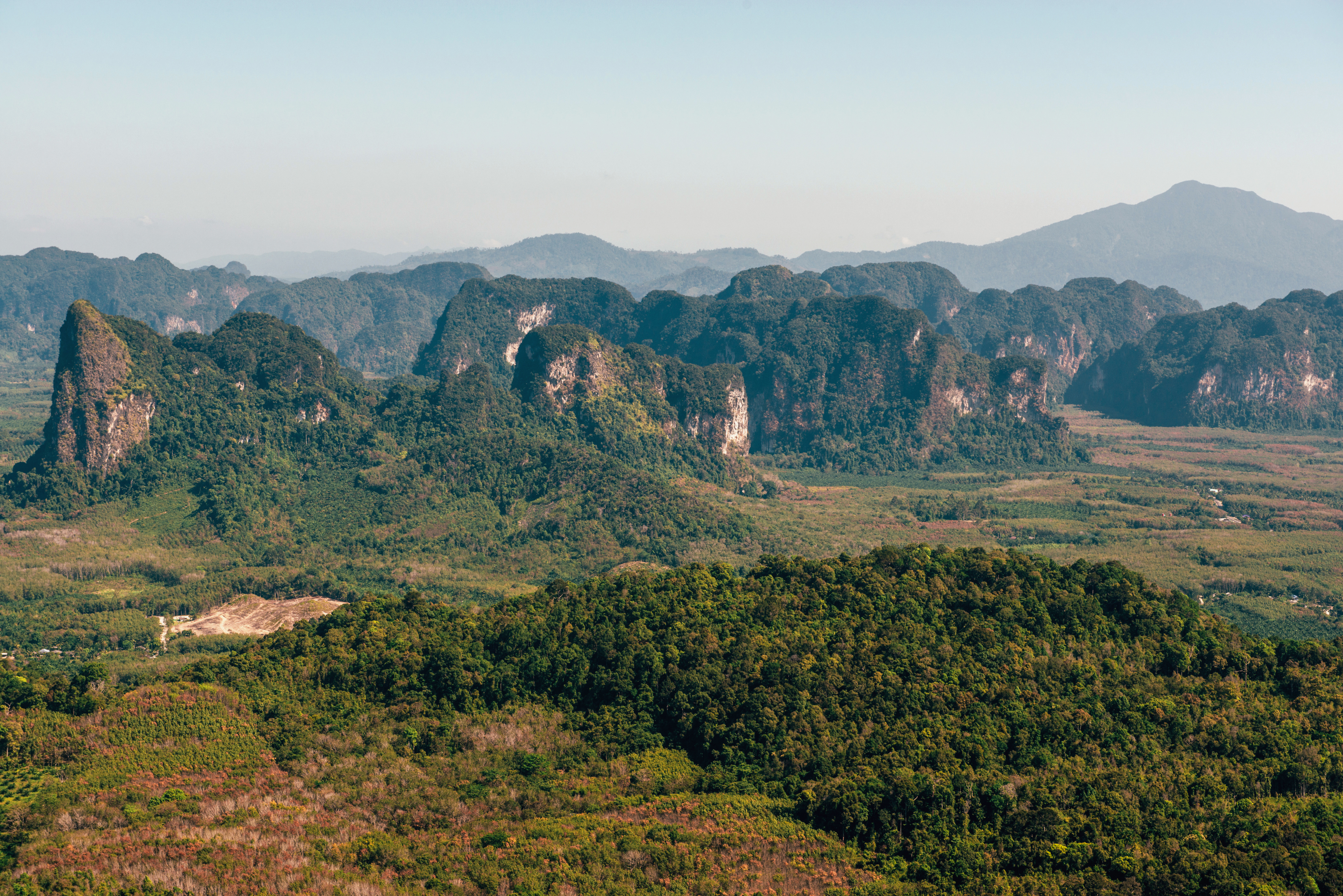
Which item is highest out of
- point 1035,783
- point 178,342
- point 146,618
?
point 178,342

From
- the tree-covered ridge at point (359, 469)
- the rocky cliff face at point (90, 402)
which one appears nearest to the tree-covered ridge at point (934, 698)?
the tree-covered ridge at point (359, 469)

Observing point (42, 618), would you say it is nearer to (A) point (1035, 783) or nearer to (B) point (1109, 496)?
(A) point (1035, 783)

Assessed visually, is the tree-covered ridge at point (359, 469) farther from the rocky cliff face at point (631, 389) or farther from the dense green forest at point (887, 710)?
the dense green forest at point (887, 710)

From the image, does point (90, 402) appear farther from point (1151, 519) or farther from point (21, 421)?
point (1151, 519)

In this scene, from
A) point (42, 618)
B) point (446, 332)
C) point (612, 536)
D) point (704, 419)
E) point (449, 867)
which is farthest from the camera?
point (446, 332)

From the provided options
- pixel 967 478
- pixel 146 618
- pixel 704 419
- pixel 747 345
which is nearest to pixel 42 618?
pixel 146 618

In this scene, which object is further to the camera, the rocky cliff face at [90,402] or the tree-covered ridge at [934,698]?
the rocky cliff face at [90,402]
